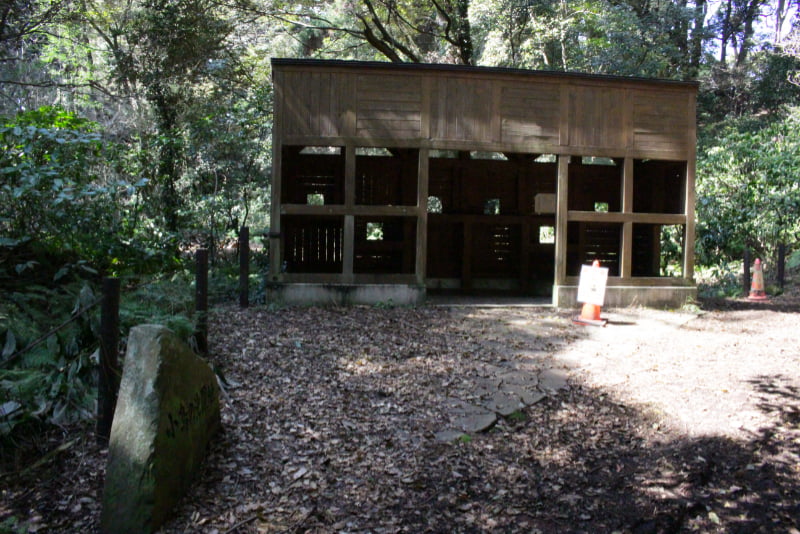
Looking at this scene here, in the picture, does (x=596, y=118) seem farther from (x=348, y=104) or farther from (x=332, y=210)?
(x=332, y=210)

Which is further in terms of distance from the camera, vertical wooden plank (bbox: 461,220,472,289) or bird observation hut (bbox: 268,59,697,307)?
vertical wooden plank (bbox: 461,220,472,289)

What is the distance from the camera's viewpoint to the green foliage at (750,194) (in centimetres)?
1402

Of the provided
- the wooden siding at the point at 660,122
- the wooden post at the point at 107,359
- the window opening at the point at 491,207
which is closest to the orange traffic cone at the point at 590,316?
the wooden siding at the point at 660,122

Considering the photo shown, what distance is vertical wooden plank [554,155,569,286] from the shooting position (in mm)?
10266

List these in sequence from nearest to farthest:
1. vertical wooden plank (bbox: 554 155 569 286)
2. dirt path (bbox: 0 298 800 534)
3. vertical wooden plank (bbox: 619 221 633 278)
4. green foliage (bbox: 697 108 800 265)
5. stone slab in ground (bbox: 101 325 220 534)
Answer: stone slab in ground (bbox: 101 325 220 534) < dirt path (bbox: 0 298 800 534) < vertical wooden plank (bbox: 554 155 569 286) < vertical wooden plank (bbox: 619 221 633 278) < green foliage (bbox: 697 108 800 265)

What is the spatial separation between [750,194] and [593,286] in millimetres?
7801

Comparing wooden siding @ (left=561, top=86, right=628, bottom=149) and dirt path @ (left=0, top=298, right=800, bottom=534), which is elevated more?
wooden siding @ (left=561, top=86, right=628, bottom=149)

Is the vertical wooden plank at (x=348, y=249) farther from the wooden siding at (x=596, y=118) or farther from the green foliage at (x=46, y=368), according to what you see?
the green foliage at (x=46, y=368)

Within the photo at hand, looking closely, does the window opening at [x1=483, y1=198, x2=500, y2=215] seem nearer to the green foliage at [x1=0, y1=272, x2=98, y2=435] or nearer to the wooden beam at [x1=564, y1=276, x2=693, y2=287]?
the wooden beam at [x1=564, y1=276, x2=693, y2=287]

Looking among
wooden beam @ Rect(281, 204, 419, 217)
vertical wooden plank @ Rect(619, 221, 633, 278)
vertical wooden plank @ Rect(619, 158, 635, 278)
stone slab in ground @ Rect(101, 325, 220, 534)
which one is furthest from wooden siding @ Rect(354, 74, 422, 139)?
stone slab in ground @ Rect(101, 325, 220, 534)

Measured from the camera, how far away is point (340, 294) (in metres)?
9.62

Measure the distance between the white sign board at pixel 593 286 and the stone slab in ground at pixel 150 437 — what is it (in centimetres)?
652

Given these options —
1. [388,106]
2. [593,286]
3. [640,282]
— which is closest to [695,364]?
[593,286]

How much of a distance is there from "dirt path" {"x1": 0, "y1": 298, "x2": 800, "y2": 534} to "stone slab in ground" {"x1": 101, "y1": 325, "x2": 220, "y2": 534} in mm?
186
